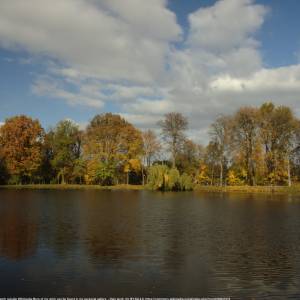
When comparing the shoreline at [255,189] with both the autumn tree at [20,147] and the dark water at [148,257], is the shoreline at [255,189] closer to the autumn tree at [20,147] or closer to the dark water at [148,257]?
the autumn tree at [20,147]

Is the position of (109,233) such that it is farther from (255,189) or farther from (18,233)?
(255,189)

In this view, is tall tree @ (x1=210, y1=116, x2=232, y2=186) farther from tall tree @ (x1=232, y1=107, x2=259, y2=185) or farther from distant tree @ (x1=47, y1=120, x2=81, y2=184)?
distant tree @ (x1=47, y1=120, x2=81, y2=184)

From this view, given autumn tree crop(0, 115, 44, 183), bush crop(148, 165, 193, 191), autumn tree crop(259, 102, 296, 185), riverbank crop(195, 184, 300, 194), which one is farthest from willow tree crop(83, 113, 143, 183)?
autumn tree crop(259, 102, 296, 185)

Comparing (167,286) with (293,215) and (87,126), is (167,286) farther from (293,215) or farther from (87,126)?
(87,126)

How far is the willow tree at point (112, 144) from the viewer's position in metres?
75.1

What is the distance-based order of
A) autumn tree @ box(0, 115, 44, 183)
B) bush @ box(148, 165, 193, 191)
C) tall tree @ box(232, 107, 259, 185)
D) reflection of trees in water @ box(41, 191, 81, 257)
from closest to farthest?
1. reflection of trees in water @ box(41, 191, 81, 257)
2. bush @ box(148, 165, 193, 191)
3. tall tree @ box(232, 107, 259, 185)
4. autumn tree @ box(0, 115, 44, 183)

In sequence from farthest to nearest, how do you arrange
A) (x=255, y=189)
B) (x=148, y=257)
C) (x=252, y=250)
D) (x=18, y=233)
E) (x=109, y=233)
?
(x=255, y=189)
(x=109, y=233)
(x=18, y=233)
(x=252, y=250)
(x=148, y=257)

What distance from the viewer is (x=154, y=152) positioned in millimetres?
77875

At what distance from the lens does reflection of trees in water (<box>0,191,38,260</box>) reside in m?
15.4

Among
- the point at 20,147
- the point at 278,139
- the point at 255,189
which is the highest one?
the point at 278,139

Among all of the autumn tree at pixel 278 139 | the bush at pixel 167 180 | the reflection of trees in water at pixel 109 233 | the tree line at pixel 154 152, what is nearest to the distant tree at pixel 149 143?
the tree line at pixel 154 152

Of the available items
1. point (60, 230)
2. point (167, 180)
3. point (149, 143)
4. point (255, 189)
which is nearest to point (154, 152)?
point (149, 143)

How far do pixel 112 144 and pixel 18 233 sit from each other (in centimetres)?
5680

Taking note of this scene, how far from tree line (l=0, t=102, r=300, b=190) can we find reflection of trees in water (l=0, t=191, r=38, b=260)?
38.6m
